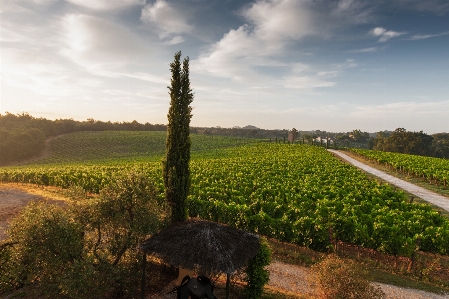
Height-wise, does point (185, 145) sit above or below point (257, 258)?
above

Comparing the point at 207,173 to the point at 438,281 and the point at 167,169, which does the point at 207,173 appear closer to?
the point at 167,169

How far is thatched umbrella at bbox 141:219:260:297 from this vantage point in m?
9.17

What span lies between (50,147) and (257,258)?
100628 millimetres

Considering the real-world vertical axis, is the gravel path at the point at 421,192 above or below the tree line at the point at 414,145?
below

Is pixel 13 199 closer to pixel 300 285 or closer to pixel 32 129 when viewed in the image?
pixel 300 285

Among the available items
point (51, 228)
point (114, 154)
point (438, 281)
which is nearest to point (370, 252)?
point (438, 281)

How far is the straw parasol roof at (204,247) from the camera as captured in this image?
361 inches

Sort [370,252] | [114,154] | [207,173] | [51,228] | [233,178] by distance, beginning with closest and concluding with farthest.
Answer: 1. [51,228]
2. [370,252]
3. [233,178]
4. [207,173]
5. [114,154]

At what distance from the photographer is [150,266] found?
13.0 meters

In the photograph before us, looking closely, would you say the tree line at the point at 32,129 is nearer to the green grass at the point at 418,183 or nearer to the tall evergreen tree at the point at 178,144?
→ the tall evergreen tree at the point at 178,144

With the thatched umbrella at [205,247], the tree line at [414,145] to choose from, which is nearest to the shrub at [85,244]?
the thatched umbrella at [205,247]

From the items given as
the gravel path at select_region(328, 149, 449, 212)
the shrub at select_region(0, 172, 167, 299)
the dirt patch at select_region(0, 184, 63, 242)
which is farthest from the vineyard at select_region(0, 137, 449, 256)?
the gravel path at select_region(328, 149, 449, 212)

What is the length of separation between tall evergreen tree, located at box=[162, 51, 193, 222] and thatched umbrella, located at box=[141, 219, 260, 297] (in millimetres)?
2362

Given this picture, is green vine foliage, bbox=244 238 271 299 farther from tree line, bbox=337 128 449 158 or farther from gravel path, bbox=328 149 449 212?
tree line, bbox=337 128 449 158
